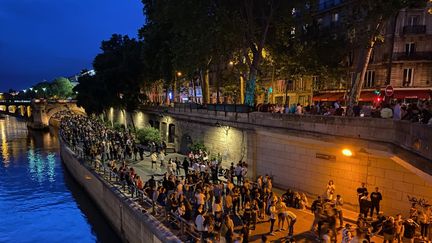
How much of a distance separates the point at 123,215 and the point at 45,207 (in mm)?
11423

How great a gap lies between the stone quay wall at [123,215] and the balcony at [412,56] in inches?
1031

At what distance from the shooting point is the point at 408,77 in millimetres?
29469

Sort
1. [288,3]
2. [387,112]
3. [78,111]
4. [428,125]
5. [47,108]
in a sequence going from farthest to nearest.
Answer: [78,111] → [47,108] → [288,3] → [387,112] → [428,125]

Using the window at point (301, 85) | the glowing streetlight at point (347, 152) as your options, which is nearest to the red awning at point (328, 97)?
the window at point (301, 85)

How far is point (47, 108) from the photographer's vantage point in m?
81.1

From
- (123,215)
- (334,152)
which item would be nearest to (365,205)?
(334,152)

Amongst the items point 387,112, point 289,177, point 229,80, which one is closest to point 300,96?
point 229,80

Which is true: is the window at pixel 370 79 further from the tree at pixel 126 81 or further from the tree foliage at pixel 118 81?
the tree at pixel 126 81

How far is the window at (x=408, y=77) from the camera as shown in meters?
29.3

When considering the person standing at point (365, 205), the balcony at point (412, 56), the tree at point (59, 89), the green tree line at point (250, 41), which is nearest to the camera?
the person standing at point (365, 205)

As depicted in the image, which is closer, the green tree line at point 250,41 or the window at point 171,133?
the green tree line at point 250,41

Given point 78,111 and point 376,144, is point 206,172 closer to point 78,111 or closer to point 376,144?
point 376,144

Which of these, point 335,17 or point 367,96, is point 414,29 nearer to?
point 367,96

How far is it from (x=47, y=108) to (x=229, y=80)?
59179mm
